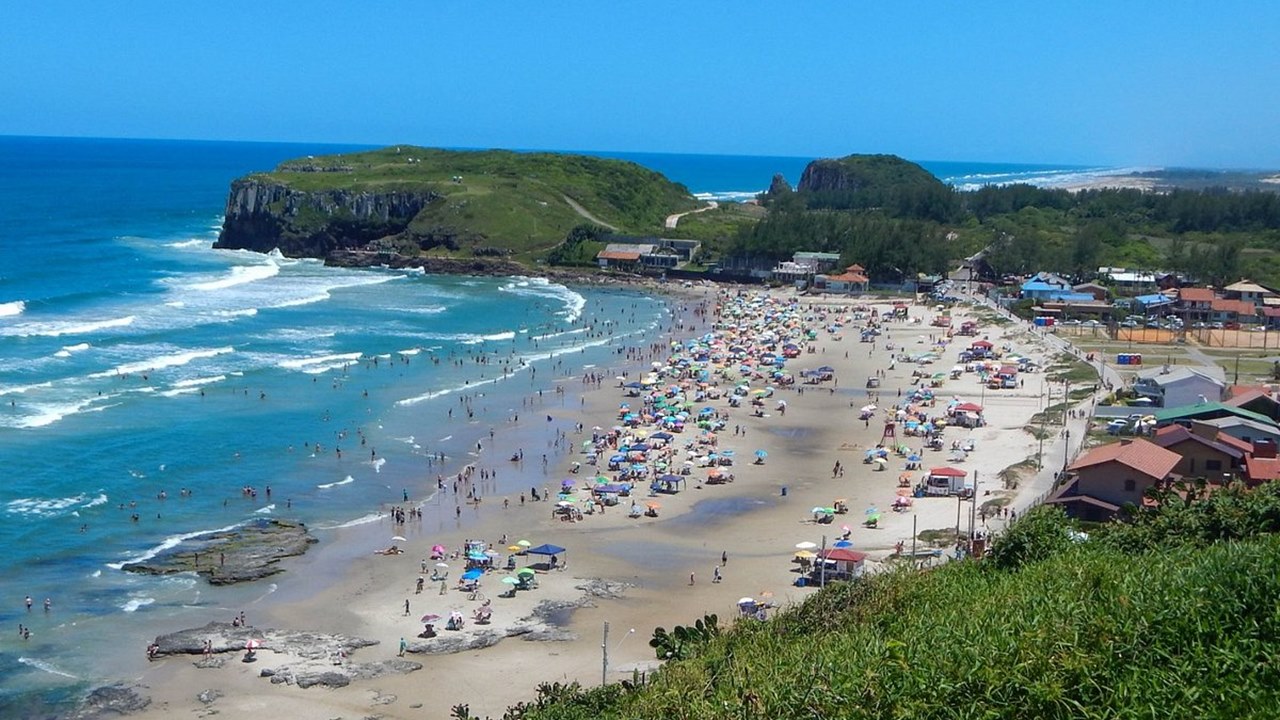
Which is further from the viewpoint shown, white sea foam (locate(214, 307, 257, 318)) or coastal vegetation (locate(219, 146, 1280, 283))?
coastal vegetation (locate(219, 146, 1280, 283))

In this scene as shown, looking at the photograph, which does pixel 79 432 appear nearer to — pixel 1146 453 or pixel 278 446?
pixel 278 446

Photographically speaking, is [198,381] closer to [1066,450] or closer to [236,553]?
[236,553]

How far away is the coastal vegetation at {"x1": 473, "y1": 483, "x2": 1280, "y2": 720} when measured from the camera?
13.0 m

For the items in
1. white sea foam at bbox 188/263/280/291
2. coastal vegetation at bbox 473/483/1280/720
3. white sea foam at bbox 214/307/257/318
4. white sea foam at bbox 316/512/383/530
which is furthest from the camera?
white sea foam at bbox 188/263/280/291

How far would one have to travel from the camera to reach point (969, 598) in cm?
1748

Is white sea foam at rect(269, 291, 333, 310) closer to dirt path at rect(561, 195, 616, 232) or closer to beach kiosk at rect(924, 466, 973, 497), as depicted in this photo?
dirt path at rect(561, 195, 616, 232)

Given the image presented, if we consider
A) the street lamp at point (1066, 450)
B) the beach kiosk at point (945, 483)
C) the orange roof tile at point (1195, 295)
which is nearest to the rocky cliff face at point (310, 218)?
the orange roof tile at point (1195, 295)

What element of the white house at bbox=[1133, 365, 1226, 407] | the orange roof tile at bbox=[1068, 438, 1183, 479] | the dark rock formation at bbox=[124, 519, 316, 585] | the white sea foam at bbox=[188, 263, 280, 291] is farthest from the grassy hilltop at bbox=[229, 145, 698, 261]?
the orange roof tile at bbox=[1068, 438, 1183, 479]

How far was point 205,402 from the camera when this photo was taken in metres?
46.7

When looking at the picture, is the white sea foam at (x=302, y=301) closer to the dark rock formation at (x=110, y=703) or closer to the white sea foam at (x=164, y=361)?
the white sea foam at (x=164, y=361)

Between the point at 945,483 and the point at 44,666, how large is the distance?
2468 cm

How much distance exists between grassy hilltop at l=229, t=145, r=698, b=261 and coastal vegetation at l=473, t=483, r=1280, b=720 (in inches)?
3260

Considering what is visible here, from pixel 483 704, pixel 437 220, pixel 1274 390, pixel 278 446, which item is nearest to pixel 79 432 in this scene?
pixel 278 446

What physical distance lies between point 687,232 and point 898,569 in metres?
87.2
